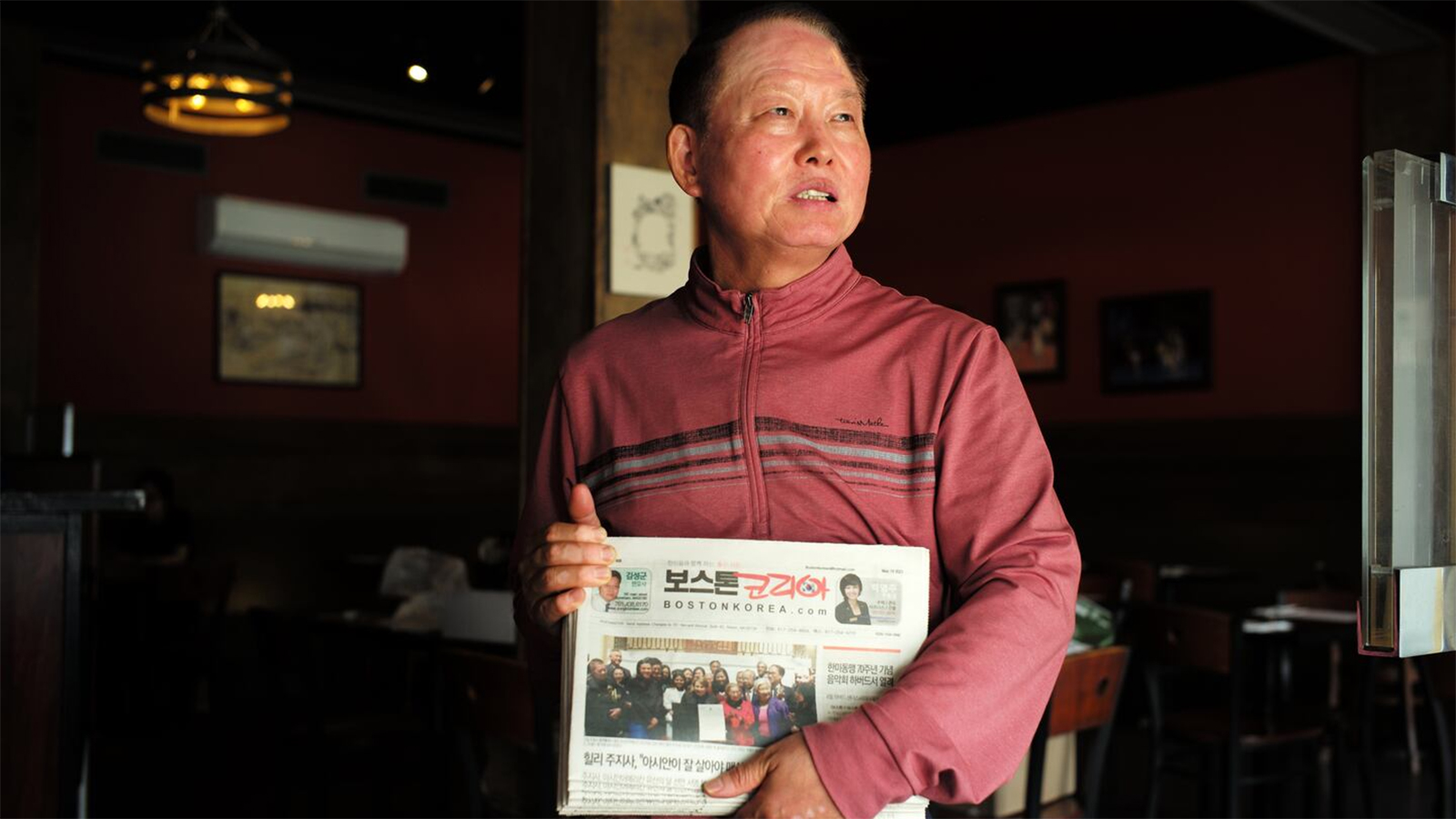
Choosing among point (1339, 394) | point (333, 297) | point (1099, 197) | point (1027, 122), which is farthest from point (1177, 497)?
point (333, 297)

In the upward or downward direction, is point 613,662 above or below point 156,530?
above

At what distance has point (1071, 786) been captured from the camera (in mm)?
3385

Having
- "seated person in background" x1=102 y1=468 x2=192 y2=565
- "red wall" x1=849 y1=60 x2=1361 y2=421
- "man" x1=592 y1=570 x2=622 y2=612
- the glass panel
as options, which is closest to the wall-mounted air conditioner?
"seated person in background" x1=102 y1=468 x2=192 y2=565

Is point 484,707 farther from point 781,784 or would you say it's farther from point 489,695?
point 781,784

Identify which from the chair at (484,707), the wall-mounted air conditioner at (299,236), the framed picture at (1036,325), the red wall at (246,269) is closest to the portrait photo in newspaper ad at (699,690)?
the chair at (484,707)

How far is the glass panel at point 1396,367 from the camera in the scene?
3.20 feet

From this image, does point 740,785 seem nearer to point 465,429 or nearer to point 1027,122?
point 1027,122

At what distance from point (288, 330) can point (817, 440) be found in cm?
836

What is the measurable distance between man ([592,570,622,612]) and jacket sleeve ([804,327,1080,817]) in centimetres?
21

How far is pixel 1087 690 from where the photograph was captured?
2967mm

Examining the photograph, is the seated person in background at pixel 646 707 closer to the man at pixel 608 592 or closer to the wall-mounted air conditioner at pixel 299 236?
the man at pixel 608 592

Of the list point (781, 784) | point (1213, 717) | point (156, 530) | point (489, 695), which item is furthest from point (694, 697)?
point (156, 530)

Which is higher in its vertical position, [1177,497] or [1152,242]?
[1152,242]

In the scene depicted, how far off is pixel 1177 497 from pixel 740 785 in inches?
291
